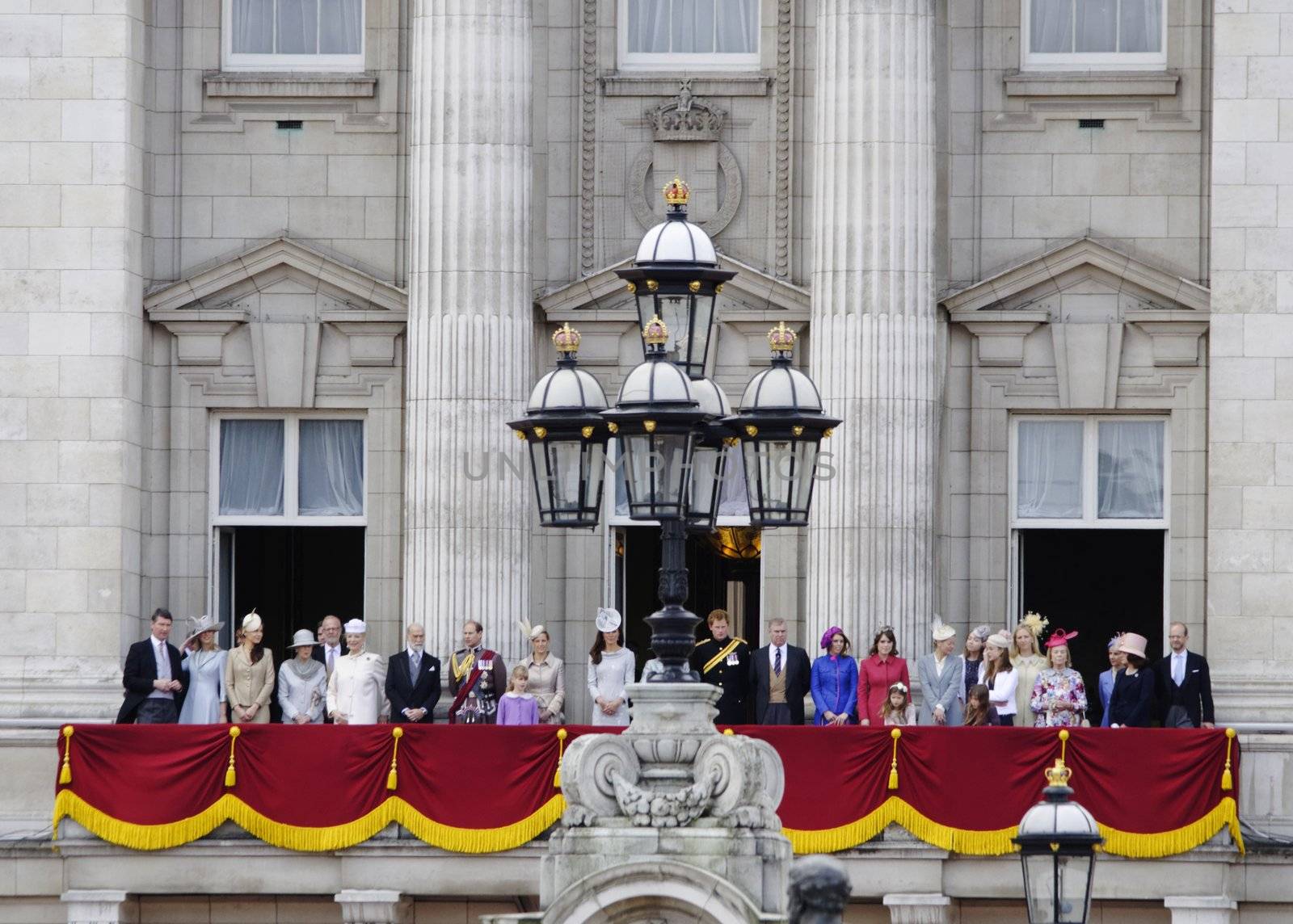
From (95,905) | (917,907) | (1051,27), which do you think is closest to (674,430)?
(917,907)

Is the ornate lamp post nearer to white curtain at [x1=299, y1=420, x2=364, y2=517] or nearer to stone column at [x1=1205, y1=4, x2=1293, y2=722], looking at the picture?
stone column at [x1=1205, y1=4, x2=1293, y2=722]

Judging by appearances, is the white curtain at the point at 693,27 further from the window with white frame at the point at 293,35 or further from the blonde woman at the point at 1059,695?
the blonde woman at the point at 1059,695

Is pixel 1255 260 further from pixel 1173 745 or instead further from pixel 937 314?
pixel 1173 745

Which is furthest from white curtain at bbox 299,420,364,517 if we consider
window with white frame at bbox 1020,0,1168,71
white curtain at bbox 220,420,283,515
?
window with white frame at bbox 1020,0,1168,71

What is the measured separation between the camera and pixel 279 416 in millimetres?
37281

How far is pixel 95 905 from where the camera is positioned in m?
32.2

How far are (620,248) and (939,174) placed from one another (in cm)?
359

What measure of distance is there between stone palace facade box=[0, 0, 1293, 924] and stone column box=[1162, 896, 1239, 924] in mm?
3003

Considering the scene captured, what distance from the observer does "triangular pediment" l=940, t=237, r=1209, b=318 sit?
1436 inches

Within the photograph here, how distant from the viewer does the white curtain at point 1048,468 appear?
36.8m

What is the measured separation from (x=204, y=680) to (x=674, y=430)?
12.4 m

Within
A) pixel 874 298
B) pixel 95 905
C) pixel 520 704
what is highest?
pixel 874 298

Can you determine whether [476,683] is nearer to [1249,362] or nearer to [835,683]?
[835,683]

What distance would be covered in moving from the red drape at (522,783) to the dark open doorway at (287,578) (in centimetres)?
527
